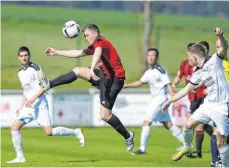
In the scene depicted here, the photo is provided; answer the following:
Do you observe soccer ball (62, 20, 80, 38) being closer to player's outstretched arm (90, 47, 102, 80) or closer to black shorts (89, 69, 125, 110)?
player's outstretched arm (90, 47, 102, 80)

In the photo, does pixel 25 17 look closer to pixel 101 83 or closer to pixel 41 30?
pixel 41 30

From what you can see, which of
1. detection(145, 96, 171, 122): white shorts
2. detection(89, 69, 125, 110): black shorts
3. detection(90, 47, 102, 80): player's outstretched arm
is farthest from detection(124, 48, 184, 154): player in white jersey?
detection(90, 47, 102, 80): player's outstretched arm

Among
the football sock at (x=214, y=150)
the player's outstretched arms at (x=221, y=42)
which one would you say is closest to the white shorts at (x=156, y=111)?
the football sock at (x=214, y=150)

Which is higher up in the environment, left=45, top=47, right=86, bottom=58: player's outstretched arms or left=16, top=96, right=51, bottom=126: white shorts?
left=45, top=47, right=86, bottom=58: player's outstretched arms

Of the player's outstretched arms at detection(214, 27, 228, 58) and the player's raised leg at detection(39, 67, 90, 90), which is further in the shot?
the player's raised leg at detection(39, 67, 90, 90)

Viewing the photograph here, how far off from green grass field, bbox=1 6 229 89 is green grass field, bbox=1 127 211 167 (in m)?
10.9

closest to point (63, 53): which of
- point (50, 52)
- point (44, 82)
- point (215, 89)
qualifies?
point (50, 52)

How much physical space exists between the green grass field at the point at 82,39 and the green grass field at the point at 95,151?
10.9 meters

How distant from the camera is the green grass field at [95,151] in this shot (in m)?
16.1

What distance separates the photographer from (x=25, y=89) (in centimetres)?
1639

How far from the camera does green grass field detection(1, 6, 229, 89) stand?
35656 mm

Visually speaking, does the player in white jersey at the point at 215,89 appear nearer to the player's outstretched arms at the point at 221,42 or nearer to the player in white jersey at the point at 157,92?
the player's outstretched arms at the point at 221,42

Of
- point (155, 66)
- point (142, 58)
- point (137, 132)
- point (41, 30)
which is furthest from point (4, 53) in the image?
point (155, 66)

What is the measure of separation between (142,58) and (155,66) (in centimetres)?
1688
